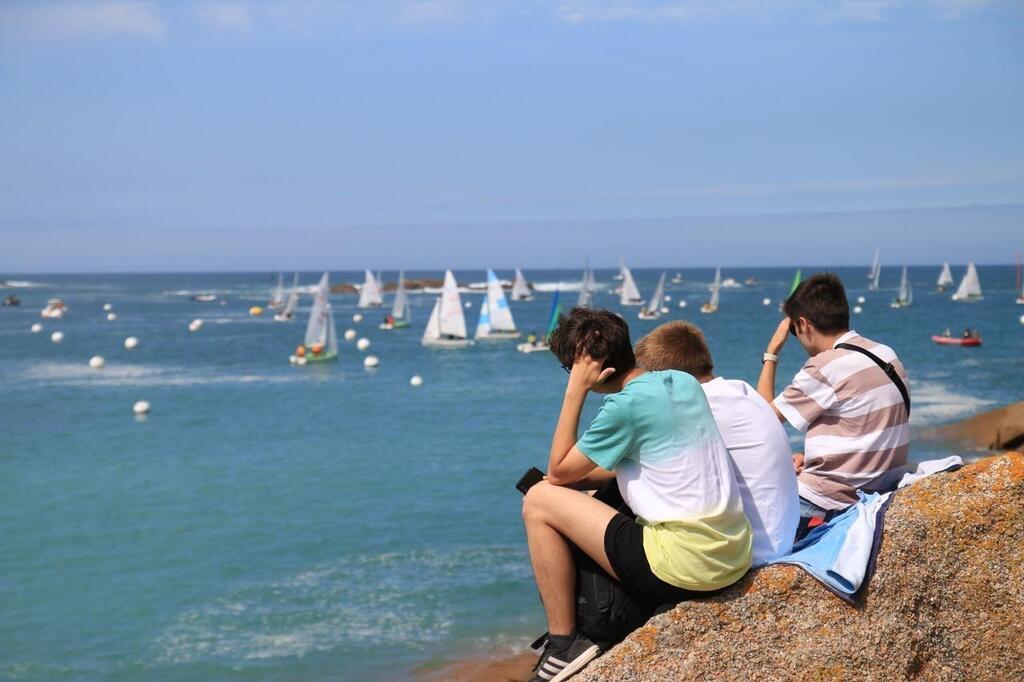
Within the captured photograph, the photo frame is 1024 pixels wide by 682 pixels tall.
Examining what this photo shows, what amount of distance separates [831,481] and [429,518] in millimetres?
12590

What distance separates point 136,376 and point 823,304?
38644 millimetres

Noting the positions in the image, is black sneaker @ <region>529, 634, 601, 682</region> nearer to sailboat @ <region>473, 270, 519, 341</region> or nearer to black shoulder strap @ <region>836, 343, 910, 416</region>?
black shoulder strap @ <region>836, 343, 910, 416</region>

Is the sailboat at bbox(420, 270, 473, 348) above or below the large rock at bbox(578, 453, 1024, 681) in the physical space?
below

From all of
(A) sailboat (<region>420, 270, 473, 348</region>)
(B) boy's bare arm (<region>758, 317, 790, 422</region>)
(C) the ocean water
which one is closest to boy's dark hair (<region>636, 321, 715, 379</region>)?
(B) boy's bare arm (<region>758, 317, 790, 422</region>)

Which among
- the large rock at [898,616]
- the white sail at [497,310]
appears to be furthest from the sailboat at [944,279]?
the large rock at [898,616]

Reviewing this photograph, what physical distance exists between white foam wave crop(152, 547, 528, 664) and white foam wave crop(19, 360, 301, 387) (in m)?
24.6

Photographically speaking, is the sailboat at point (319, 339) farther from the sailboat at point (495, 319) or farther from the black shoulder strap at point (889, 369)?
the black shoulder strap at point (889, 369)

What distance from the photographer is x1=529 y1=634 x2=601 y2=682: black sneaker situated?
4.28 metres

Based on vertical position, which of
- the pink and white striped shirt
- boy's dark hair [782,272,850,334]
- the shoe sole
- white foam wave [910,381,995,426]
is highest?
boy's dark hair [782,272,850,334]

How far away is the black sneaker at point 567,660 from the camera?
4281 mm

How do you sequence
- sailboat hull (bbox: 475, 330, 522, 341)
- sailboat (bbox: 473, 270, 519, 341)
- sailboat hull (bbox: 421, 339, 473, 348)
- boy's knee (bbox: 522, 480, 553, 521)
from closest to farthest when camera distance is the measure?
boy's knee (bbox: 522, 480, 553, 521)
sailboat hull (bbox: 421, 339, 473, 348)
sailboat hull (bbox: 475, 330, 522, 341)
sailboat (bbox: 473, 270, 519, 341)

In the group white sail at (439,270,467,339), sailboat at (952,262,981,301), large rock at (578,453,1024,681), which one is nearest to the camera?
large rock at (578,453,1024,681)

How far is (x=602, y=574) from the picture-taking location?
14.1 feet

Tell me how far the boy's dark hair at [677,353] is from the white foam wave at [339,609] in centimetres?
805
